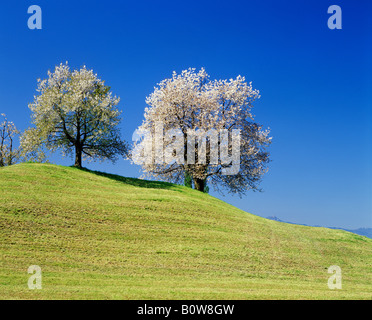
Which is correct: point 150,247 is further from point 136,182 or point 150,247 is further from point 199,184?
point 199,184

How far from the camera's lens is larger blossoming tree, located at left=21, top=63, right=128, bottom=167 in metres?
39.3

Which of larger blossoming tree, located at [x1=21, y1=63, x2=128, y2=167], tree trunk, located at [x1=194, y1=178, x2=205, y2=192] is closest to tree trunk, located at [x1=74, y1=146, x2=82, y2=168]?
larger blossoming tree, located at [x1=21, y1=63, x2=128, y2=167]

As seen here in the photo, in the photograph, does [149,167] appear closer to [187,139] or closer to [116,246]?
[187,139]

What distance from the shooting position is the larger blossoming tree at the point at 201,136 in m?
40.3

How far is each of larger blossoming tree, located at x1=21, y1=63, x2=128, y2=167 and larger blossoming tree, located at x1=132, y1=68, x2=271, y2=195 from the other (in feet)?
12.9

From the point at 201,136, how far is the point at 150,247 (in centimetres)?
1957

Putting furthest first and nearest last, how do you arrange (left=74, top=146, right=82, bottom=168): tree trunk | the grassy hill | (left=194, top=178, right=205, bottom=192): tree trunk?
1. (left=194, top=178, right=205, bottom=192): tree trunk
2. (left=74, top=146, right=82, bottom=168): tree trunk
3. the grassy hill

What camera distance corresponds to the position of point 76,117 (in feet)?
130

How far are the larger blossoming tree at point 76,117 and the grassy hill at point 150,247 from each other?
595 centimetres

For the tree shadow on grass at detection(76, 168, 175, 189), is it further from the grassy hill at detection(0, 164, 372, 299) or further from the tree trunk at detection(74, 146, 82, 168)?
the grassy hill at detection(0, 164, 372, 299)

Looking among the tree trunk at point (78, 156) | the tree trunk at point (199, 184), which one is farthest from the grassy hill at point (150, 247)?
the tree trunk at point (199, 184)

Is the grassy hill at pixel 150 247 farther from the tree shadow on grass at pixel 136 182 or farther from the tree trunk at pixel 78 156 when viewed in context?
the tree trunk at pixel 78 156

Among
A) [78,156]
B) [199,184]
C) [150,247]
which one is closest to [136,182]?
[78,156]
